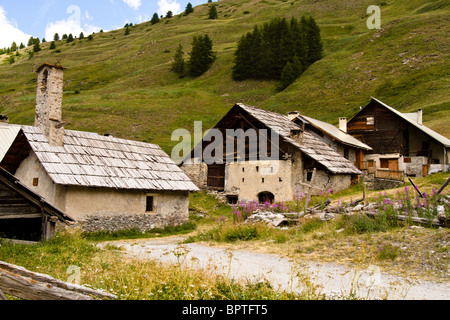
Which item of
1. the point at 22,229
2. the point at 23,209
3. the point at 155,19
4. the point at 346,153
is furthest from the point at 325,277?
the point at 155,19

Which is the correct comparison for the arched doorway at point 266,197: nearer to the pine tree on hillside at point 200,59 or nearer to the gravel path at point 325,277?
the gravel path at point 325,277

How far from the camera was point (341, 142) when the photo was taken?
29.0 m

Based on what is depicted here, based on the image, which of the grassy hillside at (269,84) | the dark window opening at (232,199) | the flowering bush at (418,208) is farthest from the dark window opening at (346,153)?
the flowering bush at (418,208)

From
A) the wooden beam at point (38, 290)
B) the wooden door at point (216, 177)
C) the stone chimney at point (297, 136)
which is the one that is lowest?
the wooden beam at point (38, 290)

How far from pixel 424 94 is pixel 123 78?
207 ft

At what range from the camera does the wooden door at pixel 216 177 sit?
26.1 metres

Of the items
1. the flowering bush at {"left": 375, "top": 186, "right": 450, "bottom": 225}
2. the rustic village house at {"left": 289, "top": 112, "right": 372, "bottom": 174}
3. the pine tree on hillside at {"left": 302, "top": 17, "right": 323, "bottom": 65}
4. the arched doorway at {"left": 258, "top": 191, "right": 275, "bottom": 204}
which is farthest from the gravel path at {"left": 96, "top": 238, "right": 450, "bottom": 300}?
the pine tree on hillside at {"left": 302, "top": 17, "right": 323, "bottom": 65}

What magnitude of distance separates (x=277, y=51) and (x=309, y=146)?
5637 cm

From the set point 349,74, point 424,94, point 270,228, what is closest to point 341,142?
point 270,228

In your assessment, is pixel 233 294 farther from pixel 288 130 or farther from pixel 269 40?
pixel 269 40

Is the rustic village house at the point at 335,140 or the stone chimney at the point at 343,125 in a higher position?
the stone chimney at the point at 343,125

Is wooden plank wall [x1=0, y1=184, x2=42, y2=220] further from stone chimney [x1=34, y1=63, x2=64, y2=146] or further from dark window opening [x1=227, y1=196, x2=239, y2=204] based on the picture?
dark window opening [x1=227, y1=196, x2=239, y2=204]

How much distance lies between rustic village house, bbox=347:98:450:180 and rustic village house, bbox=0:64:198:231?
2012cm

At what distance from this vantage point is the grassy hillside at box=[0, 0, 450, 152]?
46.5m
